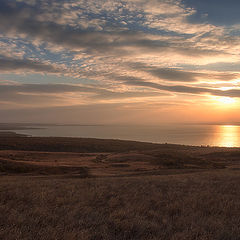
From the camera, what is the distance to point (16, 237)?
18.8ft

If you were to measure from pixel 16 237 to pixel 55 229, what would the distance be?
1072 millimetres

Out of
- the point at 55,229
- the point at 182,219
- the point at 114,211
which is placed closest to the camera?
the point at 55,229

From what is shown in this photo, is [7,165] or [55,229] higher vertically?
[55,229]

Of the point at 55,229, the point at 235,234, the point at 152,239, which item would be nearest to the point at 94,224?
the point at 55,229

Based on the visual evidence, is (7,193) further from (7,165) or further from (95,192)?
(7,165)

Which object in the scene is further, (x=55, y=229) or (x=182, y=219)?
(x=182, y=219)

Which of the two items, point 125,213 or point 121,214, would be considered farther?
point 125,213

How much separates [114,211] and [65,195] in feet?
12.0

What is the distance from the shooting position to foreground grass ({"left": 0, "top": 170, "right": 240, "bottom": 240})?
642 centimetres

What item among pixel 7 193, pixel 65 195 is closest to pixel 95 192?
pixel 65 195

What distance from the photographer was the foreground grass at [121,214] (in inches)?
253

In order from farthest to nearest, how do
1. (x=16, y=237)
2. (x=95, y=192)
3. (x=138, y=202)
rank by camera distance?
(x=95, y=192), (x=138, y=202), (x=16, y=237)

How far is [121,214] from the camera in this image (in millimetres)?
8188

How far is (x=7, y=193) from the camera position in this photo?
1113 centimetres
